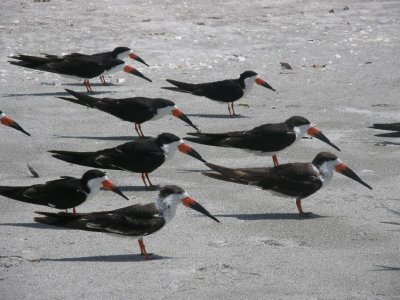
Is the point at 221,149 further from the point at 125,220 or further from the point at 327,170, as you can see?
the point at 125,220

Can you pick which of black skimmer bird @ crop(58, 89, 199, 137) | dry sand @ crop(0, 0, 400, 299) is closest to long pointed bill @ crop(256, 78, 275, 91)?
dry sand @ crop(0, 0, 400, 299)

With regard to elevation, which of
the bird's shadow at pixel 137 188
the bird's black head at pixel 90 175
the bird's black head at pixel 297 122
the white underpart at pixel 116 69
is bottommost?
the white underpart at pixel 116 69

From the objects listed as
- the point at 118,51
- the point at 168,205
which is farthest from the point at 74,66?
the point at 168,205

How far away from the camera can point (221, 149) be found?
1289cm

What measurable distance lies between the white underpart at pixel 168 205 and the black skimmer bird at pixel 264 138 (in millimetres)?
2879

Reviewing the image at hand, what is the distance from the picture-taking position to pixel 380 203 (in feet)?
33.9

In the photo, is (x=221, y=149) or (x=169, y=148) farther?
(x=221, y=149)

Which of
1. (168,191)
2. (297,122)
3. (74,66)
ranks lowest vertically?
(74,66)

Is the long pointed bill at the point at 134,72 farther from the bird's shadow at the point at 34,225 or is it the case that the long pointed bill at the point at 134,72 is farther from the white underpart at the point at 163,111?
the bird's shadow at the point at 34,225

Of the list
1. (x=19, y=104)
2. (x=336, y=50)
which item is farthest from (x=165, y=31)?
(x=19, y=104)

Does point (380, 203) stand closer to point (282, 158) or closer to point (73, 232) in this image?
point (282, 158)

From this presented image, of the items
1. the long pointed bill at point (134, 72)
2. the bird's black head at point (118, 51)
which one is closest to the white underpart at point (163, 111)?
the long pointed bill at point (134, 72)

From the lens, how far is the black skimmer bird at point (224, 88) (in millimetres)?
15352

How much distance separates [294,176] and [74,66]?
7.53 metres
